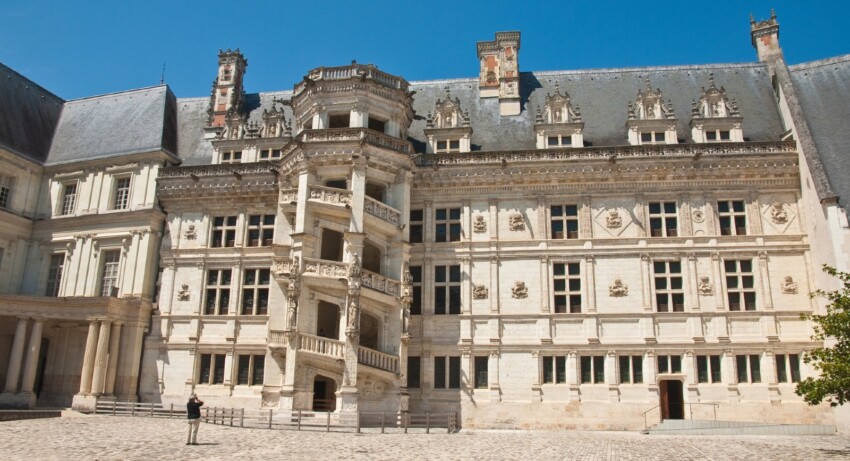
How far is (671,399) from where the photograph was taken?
2642cm

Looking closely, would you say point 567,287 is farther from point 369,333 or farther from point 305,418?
point 305,418

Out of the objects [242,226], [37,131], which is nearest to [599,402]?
[242,226]

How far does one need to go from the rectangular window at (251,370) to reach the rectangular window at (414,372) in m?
6.42

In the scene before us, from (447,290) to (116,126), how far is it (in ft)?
66.2

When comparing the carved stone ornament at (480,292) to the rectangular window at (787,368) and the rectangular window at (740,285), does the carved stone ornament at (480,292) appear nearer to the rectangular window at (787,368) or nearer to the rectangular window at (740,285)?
the rectangular window at (740,285)

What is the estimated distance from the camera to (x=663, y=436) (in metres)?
22.5

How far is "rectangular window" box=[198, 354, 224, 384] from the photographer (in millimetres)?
29141

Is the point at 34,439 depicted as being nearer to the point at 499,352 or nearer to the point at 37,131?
the point at 499,352

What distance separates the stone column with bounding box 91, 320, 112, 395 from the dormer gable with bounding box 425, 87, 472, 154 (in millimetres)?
16448

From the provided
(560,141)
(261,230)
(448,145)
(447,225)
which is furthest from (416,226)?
(560,141)

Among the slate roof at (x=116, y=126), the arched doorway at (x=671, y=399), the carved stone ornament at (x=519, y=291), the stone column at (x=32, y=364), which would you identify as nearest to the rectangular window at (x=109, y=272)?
the stone column at (x=32, y=364)

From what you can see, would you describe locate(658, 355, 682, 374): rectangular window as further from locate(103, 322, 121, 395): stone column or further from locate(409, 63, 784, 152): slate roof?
locate(103, 322, 121, 395): stone column

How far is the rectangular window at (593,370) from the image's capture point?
26.8m

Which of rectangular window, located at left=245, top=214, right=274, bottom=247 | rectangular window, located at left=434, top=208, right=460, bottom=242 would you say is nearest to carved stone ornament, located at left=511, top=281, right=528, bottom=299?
rectangular window, located at left=434, top=208, right=460, bottom=242
